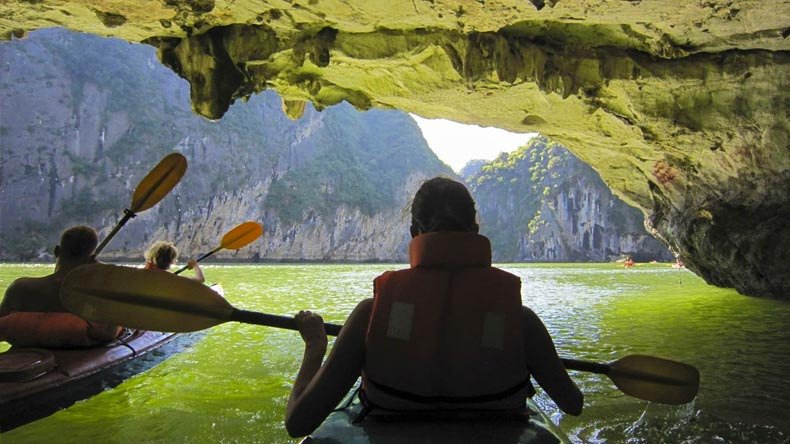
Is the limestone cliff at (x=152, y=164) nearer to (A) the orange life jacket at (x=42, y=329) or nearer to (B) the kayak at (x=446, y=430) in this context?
(A) the orange life jacket at (x=42, y=329)

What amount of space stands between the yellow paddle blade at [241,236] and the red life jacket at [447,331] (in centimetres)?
457

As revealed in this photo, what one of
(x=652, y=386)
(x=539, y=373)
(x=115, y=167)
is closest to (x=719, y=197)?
(x=652, y=386)

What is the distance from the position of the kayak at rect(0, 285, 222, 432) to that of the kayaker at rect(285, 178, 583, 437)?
8.75ft

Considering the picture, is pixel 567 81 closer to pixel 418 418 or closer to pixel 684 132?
pixel 684 132

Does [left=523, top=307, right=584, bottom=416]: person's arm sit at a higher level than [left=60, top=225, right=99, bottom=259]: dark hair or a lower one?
lower

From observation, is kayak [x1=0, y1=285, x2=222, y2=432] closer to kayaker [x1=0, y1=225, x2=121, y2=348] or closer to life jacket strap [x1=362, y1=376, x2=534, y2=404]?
kayaker [x1=0, y1=225, x2=121, y2=348]

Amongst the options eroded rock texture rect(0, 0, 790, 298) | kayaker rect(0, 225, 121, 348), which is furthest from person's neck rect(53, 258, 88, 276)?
eroded rock texture rect(0, 0, 790, 298)

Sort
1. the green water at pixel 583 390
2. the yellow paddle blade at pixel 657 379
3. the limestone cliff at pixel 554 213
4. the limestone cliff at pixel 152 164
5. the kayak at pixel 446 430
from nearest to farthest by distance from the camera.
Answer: the kayak at pixel 446 430 < the yellow paddle blade at pixel 657 379 < the green water at pixel 583 390 < the limestone cliff at pixel 152 164 < the limestone cliff at pixel 554 213

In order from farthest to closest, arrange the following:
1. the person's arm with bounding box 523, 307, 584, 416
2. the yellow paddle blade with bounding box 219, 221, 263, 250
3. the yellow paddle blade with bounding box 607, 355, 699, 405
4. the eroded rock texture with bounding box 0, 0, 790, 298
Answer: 1. the yellow paddle blade with bounding box 219, 221, 263, 250
2. the eroded rock texture with bounding box 0, 0, 790, 298
3. the yellow paddle blade with bounding box 607, 355, 699, 405
4. the person's arm with bounding box 523, 307, 584, 416

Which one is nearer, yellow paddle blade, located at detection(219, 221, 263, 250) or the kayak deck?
the kayak deck

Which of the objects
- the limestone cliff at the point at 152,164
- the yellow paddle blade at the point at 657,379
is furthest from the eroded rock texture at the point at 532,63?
the limestone cliff at the point at 152,164

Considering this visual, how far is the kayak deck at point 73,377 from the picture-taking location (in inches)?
127

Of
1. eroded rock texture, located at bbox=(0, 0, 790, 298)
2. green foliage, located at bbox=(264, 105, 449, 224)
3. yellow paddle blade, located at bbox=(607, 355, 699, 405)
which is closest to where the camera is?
yellow paddle blade, located at bbox=(607, 355, 699, 405)

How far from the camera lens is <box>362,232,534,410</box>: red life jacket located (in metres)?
1.61
